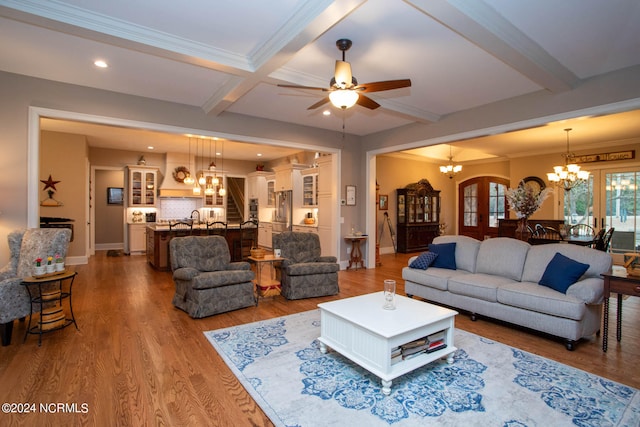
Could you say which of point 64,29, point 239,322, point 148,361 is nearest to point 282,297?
point 239,322

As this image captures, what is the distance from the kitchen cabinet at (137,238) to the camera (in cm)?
898

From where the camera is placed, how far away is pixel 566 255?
3639mm

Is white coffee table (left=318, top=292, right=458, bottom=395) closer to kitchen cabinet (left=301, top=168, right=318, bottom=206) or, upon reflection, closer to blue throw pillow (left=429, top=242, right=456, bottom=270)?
blue throw pillow (left=429, top=242, right=456, bottom=270)

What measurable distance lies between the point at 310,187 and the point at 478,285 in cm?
518

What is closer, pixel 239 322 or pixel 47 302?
pixel 47 302

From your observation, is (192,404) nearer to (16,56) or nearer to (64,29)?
(64,29)

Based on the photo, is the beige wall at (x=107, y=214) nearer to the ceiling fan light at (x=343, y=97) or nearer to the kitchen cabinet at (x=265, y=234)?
the kitchen cabinet at (x=265, y=234)

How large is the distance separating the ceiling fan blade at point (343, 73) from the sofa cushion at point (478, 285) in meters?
2.67

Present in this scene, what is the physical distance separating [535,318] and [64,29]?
5.19 metres

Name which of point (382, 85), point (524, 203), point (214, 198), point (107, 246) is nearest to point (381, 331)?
point (382, 85)

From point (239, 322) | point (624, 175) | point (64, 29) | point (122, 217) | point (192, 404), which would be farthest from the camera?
point (122, 217)

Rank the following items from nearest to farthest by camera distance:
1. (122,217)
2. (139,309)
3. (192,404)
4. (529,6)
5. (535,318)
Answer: (192,404) → (529,6) → (535,318) → (139,309) → (122,217)

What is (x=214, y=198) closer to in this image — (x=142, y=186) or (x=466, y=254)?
(x=142, y=186)

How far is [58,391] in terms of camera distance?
2373 millimetres
